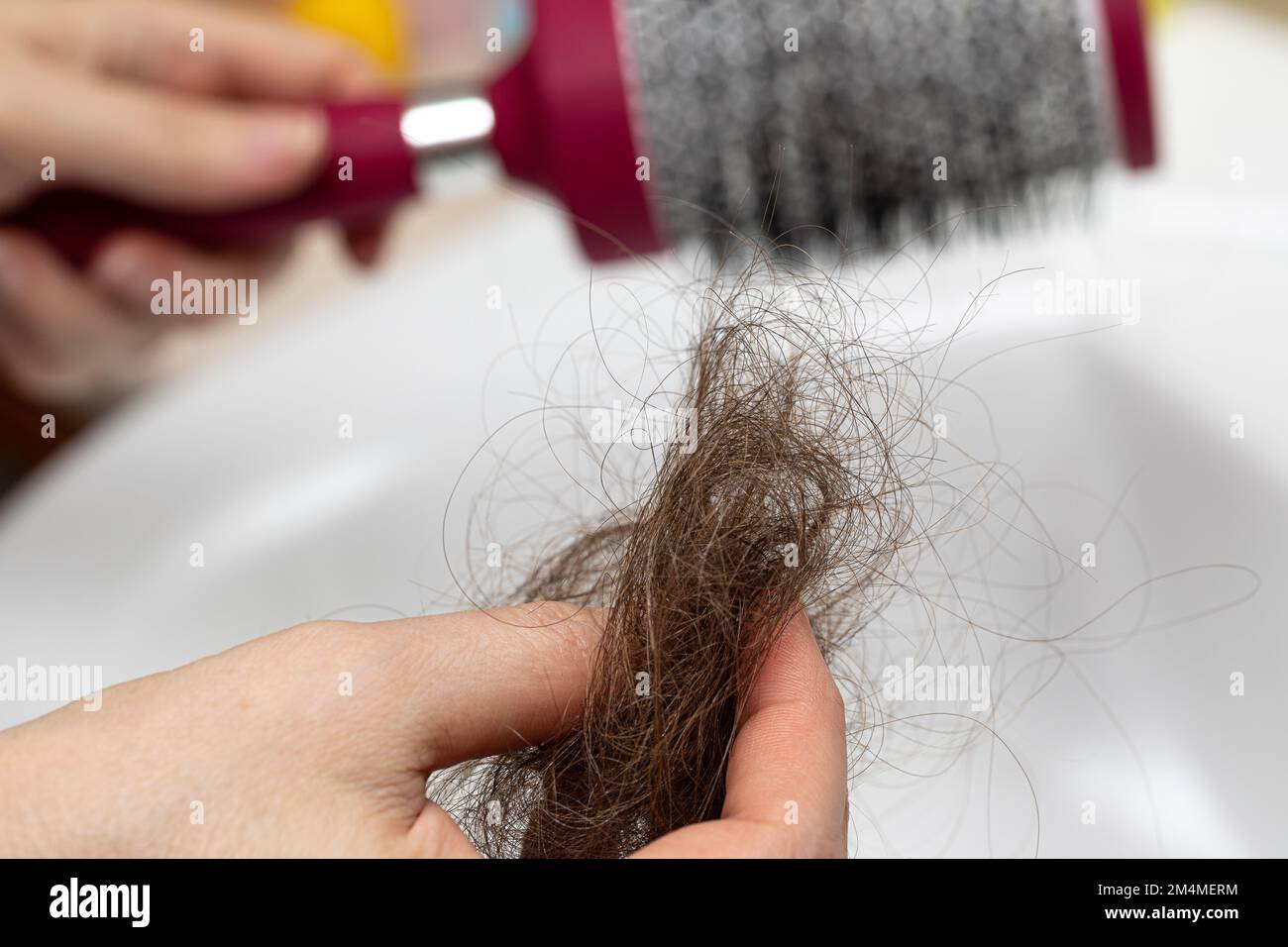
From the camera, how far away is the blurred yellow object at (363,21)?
703 millimetres

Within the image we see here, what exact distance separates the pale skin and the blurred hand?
0.89ft

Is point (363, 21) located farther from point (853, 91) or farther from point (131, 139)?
point (853, 91)

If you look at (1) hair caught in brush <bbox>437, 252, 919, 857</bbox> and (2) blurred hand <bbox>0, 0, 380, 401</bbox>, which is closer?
(1) hair caught in brush <bbox>437, 252, 919, 857</bbox>

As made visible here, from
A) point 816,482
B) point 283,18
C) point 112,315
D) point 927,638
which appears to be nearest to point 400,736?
point 816,482

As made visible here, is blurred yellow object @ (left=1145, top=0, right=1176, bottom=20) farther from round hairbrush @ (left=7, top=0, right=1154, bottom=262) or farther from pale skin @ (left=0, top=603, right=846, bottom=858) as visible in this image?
pale skin @ (left=0, top=603, right=846, bottom=858)

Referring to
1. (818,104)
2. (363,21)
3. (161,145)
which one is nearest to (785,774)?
(818,104)

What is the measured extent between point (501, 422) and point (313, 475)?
0.10 metres

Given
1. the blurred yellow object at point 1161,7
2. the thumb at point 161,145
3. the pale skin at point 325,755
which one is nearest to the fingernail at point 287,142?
the thumb at point 161,145

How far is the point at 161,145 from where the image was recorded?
1.44 feet

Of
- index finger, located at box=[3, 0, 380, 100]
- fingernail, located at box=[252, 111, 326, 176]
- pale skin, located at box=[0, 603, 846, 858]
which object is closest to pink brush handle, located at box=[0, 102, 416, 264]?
fingernail, located at box=[252, 111, 326, 176]

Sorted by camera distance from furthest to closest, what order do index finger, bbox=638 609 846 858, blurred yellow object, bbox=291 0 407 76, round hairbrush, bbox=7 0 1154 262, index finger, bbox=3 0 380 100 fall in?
1. blurred yellow object, bbox=291 0 407 76
2. index finger, bbox=3 0 380 100
3. round hairbrush, bbox=7 0 1154 262
4. index finger, bbox=638 609 846 858

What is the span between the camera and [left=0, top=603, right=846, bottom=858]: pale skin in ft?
0.77

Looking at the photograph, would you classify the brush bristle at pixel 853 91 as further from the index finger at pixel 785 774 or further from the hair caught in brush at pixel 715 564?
the index finger at pixel 785 774

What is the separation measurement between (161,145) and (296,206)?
0.20ft
